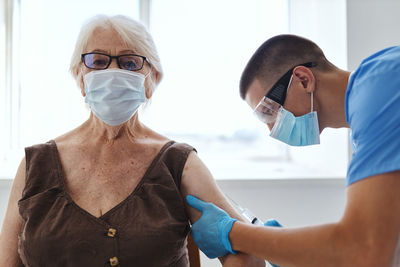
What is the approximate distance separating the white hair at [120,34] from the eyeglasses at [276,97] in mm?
478

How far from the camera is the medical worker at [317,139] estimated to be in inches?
31.5

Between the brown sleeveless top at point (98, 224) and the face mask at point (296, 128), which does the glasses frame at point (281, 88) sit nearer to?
the face mask at point (296, 128)

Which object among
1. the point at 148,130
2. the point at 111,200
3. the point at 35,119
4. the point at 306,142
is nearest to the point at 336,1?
the point at 306,142

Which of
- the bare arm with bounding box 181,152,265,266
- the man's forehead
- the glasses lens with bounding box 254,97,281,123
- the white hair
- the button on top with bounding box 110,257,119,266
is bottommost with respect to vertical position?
the button on top with bounding box 110,257,119,266

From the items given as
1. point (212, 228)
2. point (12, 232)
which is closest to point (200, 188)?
point (212, 228)

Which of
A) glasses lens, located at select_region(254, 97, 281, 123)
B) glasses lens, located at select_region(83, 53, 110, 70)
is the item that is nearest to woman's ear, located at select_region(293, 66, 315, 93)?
glasses lens, located at select_region(254, 97, 281, 123)

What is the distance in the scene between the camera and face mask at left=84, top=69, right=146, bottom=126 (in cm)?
122

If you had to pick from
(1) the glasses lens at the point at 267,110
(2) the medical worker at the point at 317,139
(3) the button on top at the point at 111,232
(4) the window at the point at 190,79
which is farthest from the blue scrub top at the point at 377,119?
(4) the window at the point at 190,79

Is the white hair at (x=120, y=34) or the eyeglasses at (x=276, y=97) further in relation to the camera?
the white hair at (x=120, y=34)

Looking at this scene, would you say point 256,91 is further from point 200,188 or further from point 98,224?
point 98,224

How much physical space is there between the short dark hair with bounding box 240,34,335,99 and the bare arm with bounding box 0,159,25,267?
37.5 inches

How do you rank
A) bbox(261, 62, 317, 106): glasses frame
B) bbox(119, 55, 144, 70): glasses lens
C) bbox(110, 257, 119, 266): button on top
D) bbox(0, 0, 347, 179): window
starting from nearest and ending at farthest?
1. bbox(110, 257, 119, 266): button on top
2. bbox(261, 62, 317, 106): glasses frame
3. bbox(119, 55, 144, 70): glasses lens
4. bbox(0, 0, 347, 179): window

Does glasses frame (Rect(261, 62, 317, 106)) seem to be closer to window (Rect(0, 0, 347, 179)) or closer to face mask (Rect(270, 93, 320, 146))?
face mask (Rect(270, 93, 320, 146))

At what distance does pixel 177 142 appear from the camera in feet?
4.47
